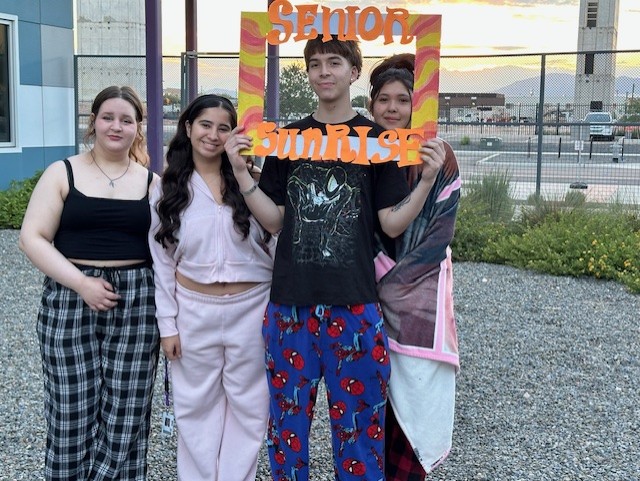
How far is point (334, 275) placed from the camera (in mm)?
2740

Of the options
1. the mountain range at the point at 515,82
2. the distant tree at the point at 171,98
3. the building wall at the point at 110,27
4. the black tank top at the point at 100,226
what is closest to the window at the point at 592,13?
the building wall at the point at 110,27

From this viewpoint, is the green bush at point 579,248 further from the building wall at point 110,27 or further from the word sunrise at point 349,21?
the building wall at point 110,27

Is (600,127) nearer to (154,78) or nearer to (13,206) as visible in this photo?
(154,78)

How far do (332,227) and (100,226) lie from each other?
90cm

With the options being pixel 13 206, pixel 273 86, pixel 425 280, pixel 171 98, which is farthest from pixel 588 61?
pixel 425 280

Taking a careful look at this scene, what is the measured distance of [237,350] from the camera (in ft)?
10.0

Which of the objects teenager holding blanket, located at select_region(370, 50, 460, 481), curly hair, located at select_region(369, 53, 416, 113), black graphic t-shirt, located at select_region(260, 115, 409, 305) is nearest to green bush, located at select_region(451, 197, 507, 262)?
curly hair, located at select_region(369, 53, 416, 113)

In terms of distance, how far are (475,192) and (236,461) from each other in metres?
7.95

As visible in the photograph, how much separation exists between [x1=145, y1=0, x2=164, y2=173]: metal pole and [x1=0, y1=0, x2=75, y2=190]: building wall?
116 inches

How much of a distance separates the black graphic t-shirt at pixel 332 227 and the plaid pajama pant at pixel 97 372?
62 cm

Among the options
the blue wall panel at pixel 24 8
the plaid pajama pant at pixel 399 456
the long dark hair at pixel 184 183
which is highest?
the blue wall panel at pixel 24 8

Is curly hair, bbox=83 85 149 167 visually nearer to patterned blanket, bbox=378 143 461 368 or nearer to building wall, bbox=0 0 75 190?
patterned blanket, bbox=378 143 461 368

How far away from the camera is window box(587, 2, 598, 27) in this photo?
178 ft

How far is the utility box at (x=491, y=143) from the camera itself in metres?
13.0
